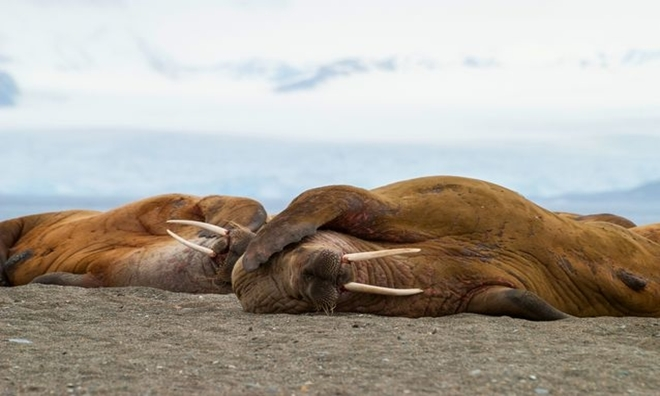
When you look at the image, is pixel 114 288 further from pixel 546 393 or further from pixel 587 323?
pixel 546 393

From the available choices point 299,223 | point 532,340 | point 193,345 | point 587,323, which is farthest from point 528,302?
point 193,345

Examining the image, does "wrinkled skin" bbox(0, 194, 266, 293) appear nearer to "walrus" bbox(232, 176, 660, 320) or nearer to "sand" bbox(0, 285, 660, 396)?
"walrus" bbox(232, 176, 660, 320)

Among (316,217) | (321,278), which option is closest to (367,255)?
(321,278)

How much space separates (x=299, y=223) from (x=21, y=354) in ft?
7.39

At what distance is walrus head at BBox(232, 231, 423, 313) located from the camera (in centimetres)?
718

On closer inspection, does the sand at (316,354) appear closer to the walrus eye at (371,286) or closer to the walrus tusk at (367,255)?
the walrus eye at (371,286)

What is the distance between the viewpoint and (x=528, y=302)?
24.2 feet

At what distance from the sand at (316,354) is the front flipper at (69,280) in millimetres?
2837

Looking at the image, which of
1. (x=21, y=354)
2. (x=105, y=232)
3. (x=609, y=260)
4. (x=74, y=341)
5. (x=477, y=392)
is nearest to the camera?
(x=477, y=392)

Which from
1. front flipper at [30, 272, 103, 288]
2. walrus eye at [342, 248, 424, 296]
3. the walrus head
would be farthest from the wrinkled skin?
walrus eye at [342, 248, 424, 296]

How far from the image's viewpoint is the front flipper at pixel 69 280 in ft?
35.7

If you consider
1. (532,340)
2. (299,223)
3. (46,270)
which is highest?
(299,223)

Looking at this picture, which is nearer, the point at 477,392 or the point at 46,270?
the point at 477,392

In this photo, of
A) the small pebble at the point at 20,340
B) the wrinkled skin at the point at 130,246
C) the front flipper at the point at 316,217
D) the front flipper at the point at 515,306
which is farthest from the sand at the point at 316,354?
the wrinkled skin at the point at 130,246
